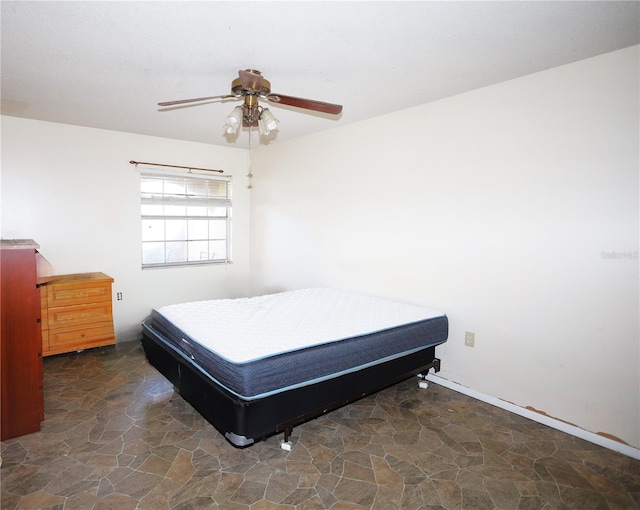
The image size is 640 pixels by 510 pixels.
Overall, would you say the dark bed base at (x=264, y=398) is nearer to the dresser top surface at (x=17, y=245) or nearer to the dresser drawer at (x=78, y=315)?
the dresser top surface at (x=17, y=245)

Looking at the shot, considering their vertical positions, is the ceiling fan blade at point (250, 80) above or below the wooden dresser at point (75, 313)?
above

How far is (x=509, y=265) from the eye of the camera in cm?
275

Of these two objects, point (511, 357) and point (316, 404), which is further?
point (511, 357)

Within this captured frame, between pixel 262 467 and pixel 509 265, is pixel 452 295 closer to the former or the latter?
pixel 509 265

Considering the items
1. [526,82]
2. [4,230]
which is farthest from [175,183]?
[526,82]

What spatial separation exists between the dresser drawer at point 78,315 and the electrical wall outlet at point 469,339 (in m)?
3.55

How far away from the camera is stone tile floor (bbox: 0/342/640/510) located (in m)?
1.88

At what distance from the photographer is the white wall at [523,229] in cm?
226

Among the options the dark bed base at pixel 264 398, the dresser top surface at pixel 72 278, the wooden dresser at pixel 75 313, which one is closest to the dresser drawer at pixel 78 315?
the wooden dresser at pixel 75 313

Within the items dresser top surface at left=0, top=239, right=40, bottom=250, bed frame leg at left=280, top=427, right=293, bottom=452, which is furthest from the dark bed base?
dresser top surface at left=0, top=239, right=40, bottom=250

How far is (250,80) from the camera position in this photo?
208 centimetres

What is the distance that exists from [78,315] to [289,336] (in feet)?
8.60

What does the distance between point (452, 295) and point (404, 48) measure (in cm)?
193

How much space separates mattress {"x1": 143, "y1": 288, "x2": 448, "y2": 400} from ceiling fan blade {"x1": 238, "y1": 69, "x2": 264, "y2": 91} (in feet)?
5.07
